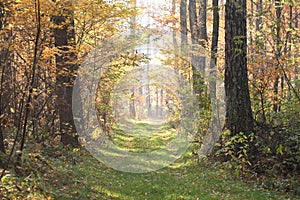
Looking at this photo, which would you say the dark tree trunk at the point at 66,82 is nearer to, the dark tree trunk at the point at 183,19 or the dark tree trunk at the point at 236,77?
the dark tree trunk at the point at 236,77

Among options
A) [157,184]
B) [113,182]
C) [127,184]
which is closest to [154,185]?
[157,184]

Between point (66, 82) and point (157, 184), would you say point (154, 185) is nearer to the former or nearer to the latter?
point (157, 184)

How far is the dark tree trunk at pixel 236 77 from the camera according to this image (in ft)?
35.5

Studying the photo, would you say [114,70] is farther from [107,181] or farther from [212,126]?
[107,181]

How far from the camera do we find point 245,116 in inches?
425

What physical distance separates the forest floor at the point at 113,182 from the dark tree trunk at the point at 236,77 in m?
1.42

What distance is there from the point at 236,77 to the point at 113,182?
4.56 m

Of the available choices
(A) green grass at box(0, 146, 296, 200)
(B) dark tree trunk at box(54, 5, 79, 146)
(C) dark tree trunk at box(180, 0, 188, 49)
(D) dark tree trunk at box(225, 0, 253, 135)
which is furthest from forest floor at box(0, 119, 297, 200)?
(C) dark tree trunk at box(180, 0, 188, 49)

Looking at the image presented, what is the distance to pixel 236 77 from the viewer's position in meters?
11.1

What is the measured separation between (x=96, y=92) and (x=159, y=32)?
44.0 ft

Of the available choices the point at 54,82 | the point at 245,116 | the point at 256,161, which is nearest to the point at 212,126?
the point at 245,116

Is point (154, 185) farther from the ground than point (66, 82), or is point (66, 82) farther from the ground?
point (66, 82)

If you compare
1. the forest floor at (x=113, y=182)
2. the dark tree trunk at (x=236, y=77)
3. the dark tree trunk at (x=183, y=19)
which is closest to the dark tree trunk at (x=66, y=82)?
the forest floor at (x=113, y=182)

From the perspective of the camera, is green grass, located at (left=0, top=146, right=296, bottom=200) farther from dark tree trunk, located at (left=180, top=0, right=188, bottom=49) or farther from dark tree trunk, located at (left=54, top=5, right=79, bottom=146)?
dark tree trunk, located at (left=180, top=0, right=188, bottom=49)
